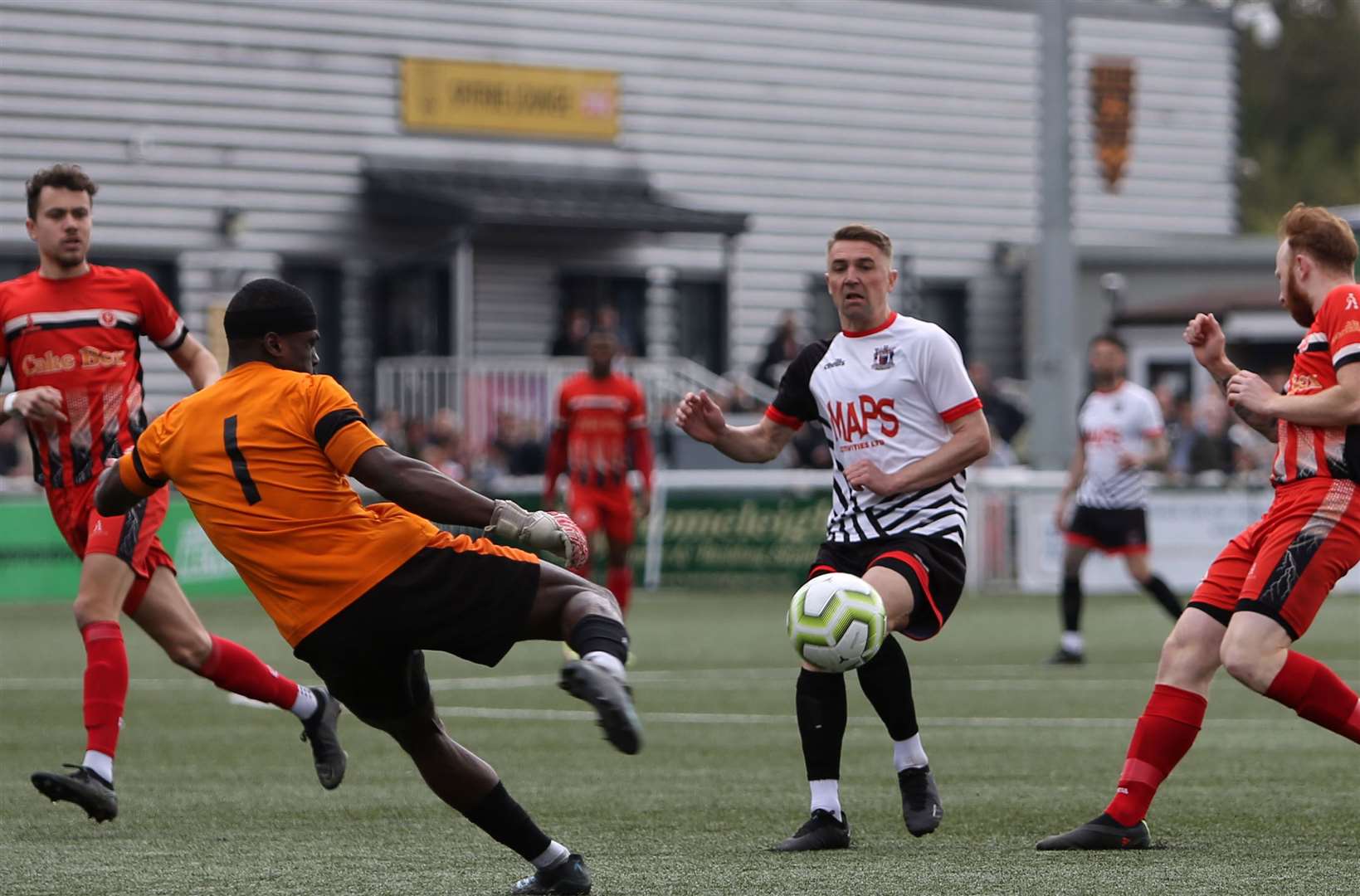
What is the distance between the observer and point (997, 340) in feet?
121

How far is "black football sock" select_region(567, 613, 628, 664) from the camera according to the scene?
599 centimetres

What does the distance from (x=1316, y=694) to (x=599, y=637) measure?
2.50 m

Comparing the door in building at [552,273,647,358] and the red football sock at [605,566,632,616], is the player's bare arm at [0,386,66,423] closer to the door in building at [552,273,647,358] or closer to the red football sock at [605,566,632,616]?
the red football sock at [605,566,632,616]

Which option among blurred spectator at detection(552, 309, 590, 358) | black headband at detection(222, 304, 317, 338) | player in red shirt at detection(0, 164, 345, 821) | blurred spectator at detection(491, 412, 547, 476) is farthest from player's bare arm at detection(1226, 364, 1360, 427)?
blurred spectator at detection(552, 309, 590, 358)

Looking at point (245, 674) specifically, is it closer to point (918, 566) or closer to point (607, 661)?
point (918, 566)

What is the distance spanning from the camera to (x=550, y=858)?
6559 millimetres

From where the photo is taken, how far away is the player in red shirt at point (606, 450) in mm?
17781

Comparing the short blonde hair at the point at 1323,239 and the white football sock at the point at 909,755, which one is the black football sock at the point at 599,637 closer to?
the white football sock at the point at 909,755

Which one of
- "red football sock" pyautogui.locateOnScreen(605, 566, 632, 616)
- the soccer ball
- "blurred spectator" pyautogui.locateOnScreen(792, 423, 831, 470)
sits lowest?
"red football sock" pyautogui.locateOnScreen(605, 566, 632, 616)

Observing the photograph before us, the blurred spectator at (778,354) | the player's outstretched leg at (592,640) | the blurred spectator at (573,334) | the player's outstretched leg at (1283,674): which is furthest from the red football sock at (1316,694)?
the blurred spectator at (573,334)

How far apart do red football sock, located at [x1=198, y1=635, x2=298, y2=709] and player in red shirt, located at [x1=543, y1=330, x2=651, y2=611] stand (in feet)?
28.8

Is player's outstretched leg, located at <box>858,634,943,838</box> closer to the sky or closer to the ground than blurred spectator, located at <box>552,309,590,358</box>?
closer to the ground

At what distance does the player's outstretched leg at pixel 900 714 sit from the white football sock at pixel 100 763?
8.69ft

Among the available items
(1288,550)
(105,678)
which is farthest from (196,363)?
(1288,550)
